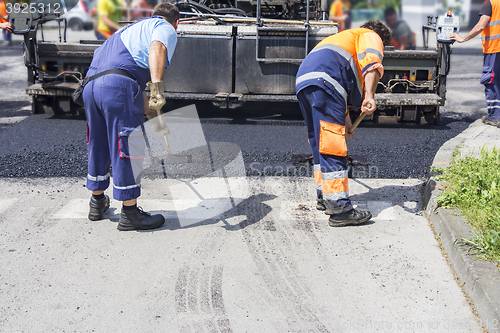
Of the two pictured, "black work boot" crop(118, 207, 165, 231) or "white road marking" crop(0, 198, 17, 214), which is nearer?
"black work boot" crop(118, 207, 165, 231)

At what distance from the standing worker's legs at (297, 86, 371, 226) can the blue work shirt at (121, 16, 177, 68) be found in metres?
1.09

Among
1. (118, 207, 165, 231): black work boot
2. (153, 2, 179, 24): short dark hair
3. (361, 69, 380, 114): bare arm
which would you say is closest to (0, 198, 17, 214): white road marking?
(118, 207, 165, 231): black work boot

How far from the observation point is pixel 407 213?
13.7 feet

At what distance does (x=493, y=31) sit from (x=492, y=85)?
693 millimetres

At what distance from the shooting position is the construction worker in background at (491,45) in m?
6.71

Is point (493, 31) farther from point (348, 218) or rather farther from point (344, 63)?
Result: point (348, 218)

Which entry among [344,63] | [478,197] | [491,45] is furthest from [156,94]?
[491,45]

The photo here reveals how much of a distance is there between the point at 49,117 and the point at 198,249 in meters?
4.94

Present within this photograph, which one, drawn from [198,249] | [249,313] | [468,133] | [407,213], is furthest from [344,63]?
[468,133]

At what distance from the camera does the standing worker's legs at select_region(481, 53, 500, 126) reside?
22.1ft

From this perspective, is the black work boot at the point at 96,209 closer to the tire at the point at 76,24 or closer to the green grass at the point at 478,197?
the green grass at the point at 478,197

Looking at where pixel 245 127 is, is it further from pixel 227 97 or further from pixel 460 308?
pixel 460 308

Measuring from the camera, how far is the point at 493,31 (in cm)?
670

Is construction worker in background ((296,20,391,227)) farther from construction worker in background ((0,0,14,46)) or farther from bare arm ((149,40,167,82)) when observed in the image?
construction worker in background ((0,0,14,46))
